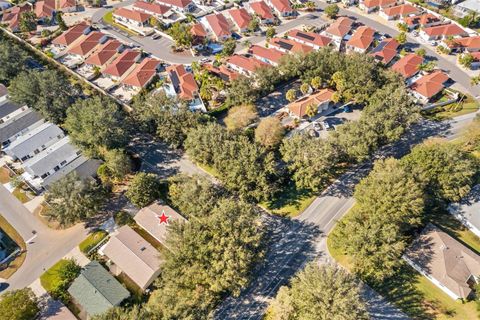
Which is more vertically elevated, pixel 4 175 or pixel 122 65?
pixel 122 65

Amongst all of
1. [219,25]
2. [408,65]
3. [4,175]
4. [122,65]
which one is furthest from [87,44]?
[408,65]

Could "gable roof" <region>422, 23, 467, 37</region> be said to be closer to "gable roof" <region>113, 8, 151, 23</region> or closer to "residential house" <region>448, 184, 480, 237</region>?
"residential house" <region>448, 184, 480, 237</region>

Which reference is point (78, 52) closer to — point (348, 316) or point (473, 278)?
point (348, 316)

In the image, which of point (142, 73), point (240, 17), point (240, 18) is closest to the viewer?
point (142, 73)

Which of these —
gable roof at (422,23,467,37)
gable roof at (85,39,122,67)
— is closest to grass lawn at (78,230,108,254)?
gable roof at (85,39,122,67)

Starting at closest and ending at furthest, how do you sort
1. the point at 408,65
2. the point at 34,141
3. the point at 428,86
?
the point at 34,141, the point at 428,86, the point at 408,65

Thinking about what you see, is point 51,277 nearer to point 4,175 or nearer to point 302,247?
point 4,175

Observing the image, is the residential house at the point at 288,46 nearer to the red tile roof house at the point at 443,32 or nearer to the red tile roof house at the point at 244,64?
the red tile roof house at the point at 244,64

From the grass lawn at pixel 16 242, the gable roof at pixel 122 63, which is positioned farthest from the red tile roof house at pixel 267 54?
the grass lawn at pixel 16 242
